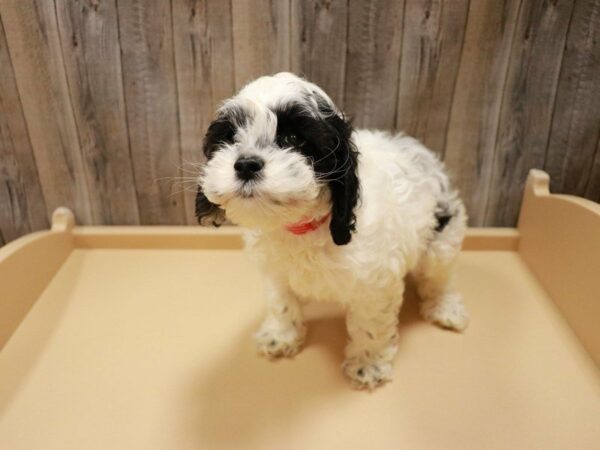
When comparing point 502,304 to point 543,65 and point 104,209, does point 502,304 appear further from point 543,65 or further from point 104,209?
point 104,209

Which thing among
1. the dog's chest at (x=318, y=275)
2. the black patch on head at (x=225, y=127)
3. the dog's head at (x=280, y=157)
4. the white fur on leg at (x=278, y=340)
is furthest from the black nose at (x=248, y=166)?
the white fur on leg at (x=278, y=340)

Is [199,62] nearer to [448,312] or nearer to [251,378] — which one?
[251,378]

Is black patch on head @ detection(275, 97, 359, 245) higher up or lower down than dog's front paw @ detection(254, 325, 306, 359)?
higher up

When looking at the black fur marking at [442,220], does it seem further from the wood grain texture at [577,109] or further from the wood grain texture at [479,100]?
the wood grain texture at [577,109]

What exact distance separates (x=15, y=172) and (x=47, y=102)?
13.5 inches

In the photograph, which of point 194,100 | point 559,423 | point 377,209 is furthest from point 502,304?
point 194,100

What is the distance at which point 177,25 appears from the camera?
5.96ft

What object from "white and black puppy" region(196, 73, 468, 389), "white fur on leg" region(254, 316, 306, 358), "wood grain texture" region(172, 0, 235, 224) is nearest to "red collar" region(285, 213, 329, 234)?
"white and black puppy" region(196, 73, 468, 389)

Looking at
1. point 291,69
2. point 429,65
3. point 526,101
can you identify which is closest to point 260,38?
point 291,69

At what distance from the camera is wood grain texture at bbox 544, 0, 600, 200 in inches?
70.4

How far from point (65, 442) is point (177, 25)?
1.37m

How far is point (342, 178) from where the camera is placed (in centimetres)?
123

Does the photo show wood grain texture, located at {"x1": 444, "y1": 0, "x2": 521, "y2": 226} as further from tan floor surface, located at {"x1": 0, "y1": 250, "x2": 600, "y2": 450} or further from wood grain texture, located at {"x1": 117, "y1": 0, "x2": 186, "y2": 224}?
wood grain texture, located at {"x1": 117, "y1": 0, "x2": 186, "y2": 224}

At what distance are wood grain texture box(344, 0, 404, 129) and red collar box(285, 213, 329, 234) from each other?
74 centimetres
